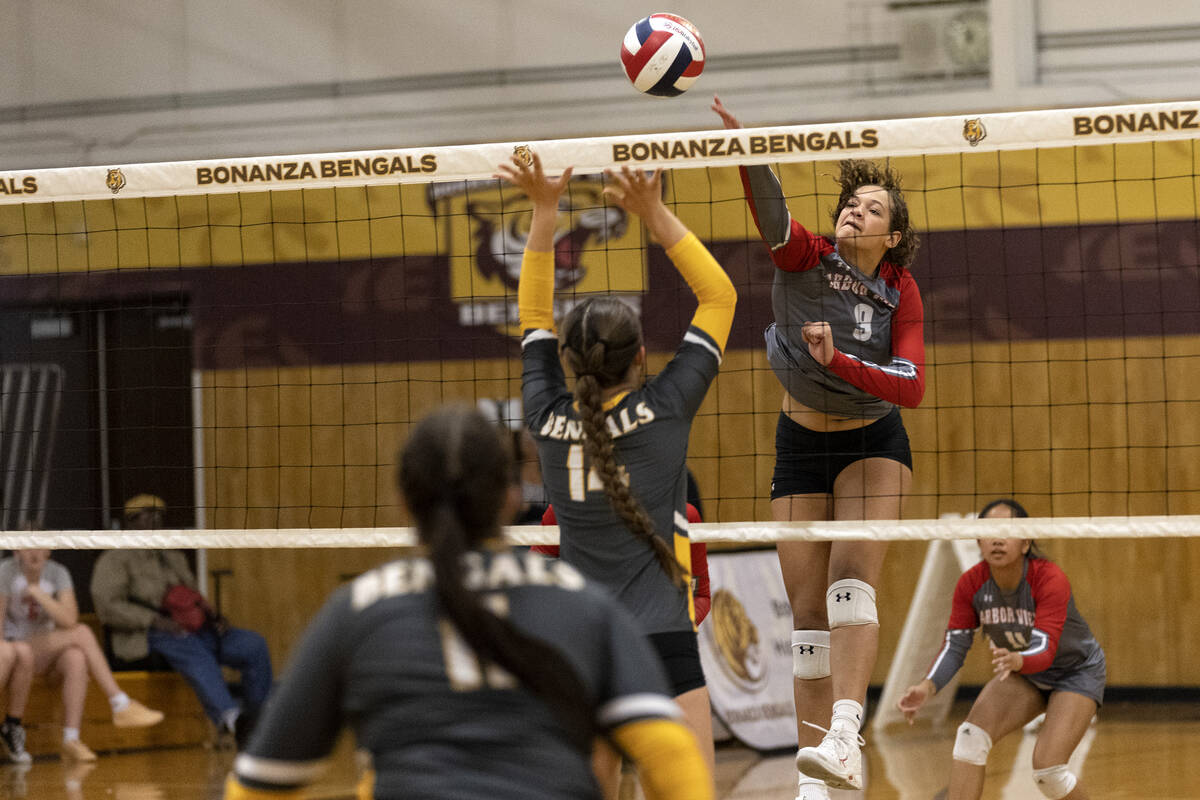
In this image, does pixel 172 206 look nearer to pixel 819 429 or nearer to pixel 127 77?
pixel 127 77

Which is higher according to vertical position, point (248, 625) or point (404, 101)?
point (404, 101)

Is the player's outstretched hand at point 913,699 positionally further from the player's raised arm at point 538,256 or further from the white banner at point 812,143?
the player's raised arm at point 538,256

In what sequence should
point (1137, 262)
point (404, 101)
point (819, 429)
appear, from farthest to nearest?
point (404, 101)
point (1137, 262)
point (819, 429)

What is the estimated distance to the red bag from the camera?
8.99 metres

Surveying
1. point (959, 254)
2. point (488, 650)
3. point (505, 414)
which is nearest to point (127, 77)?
point (505, 414)

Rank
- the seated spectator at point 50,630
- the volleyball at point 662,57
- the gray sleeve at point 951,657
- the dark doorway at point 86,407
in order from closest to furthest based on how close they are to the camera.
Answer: the volleyball at point 662,57
the gray sleeve at point 951,657
the seated spectator at point 50,630
the dark doorway at point 86,407

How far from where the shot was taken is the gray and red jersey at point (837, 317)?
15.2 ft

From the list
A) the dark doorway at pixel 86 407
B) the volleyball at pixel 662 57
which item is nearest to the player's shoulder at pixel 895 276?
the volleyball at pixel 662 57

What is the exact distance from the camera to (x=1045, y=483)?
9.80 m

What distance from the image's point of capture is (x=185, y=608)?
29.6 ft

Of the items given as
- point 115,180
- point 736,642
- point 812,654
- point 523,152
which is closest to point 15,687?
point 736,642

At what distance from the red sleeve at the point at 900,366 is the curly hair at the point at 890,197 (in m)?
0.13

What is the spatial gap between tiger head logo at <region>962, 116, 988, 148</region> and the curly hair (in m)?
0.30

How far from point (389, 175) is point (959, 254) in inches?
231
